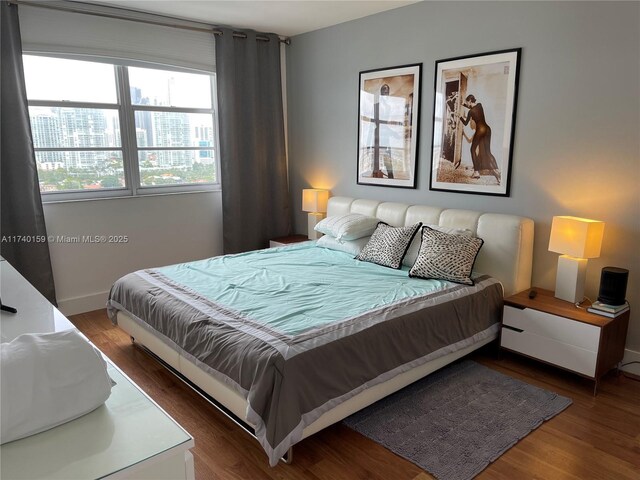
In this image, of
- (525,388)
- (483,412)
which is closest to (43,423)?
(483,412)

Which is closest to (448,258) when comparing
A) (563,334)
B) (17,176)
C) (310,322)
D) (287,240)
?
(563,334)

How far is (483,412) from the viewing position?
252 centimetres

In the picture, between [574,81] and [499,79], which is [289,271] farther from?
[574,81]

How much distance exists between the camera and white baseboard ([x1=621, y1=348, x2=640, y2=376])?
2.93 metres

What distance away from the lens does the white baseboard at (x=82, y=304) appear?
401 cm

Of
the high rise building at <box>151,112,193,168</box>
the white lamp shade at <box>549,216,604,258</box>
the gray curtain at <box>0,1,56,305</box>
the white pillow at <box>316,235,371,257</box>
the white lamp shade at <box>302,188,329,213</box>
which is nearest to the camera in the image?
the white lamp shade at <box>549,216,604,258</box>

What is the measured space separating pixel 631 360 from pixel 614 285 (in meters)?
0.60

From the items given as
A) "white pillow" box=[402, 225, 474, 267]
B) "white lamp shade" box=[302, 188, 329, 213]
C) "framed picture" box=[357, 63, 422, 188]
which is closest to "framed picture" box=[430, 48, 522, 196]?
"framed picture" box=[357, 63, 422, 188]

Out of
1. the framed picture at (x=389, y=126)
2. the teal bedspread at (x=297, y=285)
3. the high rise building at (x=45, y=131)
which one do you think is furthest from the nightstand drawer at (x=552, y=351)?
the high rise building at (x=45, y=131)

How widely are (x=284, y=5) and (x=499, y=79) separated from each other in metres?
1.87

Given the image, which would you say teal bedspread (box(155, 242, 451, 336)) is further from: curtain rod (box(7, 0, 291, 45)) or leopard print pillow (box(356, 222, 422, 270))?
curtain rod (box(7, 0, 291, 45))

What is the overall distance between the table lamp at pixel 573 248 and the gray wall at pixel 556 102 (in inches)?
8.4

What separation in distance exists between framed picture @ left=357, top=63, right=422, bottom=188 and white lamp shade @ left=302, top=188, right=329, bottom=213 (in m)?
0.45

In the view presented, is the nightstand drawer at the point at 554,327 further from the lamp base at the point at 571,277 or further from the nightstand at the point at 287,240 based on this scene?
the nightstand at the point at 287,240
